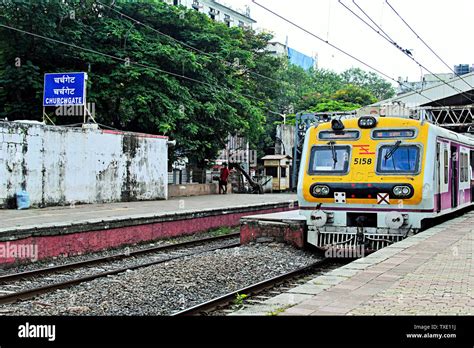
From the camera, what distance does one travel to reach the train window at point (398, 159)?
37.8 ft

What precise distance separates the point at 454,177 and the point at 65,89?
44.1 ft

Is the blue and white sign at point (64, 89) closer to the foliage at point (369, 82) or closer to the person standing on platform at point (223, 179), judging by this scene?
the person standing on platform at point (223, 179)

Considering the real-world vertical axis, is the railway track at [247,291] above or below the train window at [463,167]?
below

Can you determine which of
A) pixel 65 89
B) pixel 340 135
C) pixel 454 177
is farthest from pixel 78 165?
pixel 454 177

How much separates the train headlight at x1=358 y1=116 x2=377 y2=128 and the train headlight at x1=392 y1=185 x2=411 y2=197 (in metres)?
1.45

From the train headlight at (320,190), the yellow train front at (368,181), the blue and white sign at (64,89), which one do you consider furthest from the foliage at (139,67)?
the train headlight at (320,190)

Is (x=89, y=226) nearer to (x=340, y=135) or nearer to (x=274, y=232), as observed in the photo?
(x=274, y=232)

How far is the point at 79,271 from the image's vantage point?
37.5 ft

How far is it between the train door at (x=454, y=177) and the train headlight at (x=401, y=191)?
9.41ft

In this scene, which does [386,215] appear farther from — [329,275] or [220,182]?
[220,182]

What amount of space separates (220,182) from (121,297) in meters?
22.7

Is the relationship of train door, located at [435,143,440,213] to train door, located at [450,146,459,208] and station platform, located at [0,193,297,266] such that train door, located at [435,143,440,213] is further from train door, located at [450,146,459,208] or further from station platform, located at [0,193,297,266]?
station platform, located at [0,193,297,266]
